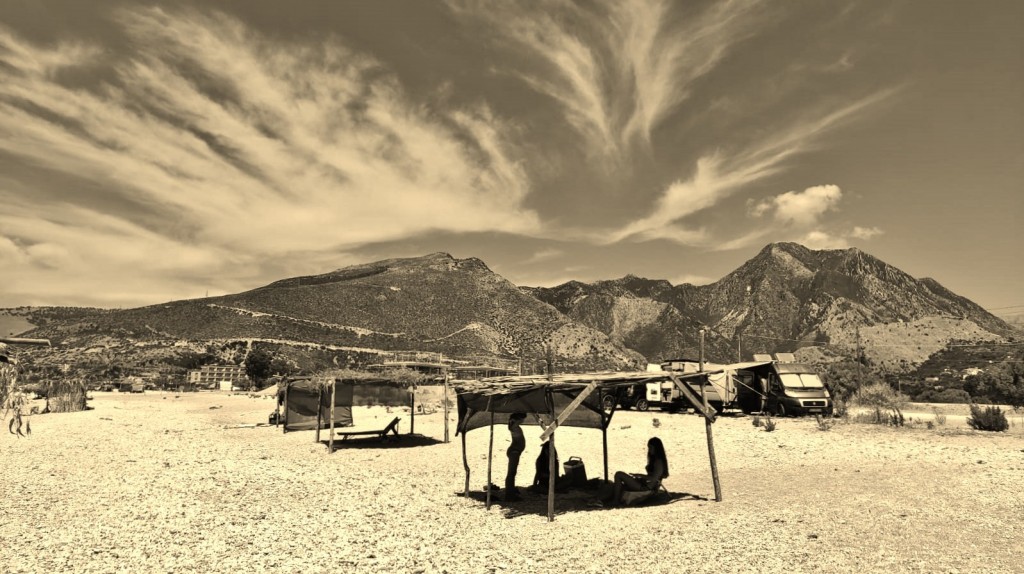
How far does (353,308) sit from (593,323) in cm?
9484

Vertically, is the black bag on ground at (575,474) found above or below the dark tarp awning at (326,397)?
below

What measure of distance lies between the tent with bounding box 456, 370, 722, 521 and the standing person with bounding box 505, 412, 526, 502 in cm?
23

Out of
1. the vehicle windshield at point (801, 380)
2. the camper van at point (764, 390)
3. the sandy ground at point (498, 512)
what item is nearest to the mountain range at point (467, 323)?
the camper van at point (764, 390)

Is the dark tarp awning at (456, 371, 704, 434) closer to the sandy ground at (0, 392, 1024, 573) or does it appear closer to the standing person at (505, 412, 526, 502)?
the standing person at (505, 412, 526, 502)

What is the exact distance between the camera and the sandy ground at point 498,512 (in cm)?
764

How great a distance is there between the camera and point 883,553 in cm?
745

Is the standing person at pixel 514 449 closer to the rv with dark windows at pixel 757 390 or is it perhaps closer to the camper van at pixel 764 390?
the rv with dark windows at pixel 757 390

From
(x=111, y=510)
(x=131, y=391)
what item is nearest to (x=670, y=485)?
(x=111, y=510)

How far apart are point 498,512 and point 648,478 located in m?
3.03

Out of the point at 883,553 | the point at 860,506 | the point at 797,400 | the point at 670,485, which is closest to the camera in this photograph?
the point at 883,553

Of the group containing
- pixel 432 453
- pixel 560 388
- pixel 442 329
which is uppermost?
pixel 442 329

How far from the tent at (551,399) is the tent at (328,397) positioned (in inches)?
406

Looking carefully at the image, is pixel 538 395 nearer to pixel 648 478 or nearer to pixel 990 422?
pixel 648 478

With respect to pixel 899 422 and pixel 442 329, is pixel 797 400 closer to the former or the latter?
pixel 899 422
